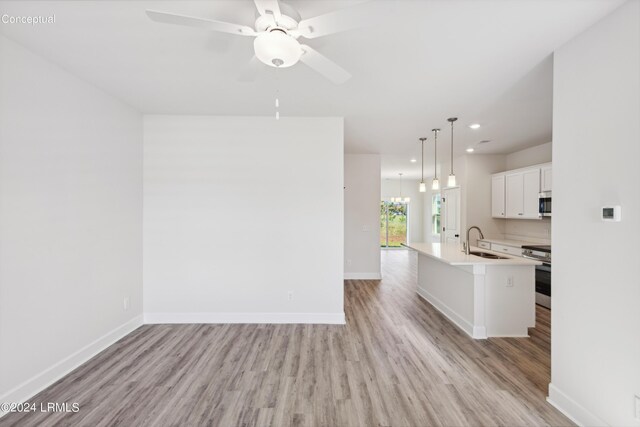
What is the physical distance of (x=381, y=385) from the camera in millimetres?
2270

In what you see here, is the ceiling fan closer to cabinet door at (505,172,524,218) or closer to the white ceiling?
the white ceiling

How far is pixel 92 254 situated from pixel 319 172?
8.54 ft

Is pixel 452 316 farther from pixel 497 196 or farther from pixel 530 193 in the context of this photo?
pixel 497 196

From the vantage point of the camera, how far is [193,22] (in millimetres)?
1386

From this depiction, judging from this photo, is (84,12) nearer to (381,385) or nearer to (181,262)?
(181,262)

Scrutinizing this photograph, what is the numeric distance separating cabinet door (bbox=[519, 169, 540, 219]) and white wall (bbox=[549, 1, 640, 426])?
3183 millimetres

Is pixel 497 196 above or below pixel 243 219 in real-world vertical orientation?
above

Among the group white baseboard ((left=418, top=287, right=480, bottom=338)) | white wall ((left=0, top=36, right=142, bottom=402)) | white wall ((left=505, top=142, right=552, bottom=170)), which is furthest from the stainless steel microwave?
white wall ((left=0, top=36, right=142, bottom=402))

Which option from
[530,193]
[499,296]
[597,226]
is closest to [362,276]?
[499,296]

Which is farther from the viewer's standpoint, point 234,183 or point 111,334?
point 234,183

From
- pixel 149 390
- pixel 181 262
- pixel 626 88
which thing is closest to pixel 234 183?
pixel 181 262

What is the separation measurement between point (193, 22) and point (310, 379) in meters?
2.65

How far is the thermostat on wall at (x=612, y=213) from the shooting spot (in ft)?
5.37

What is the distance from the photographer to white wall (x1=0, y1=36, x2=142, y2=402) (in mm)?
2031
